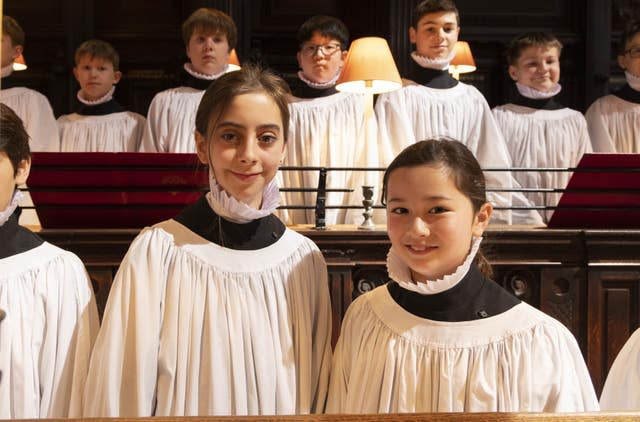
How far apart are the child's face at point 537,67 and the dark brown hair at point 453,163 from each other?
126 inches

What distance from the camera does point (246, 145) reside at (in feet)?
7.65

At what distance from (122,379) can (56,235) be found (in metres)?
1.59

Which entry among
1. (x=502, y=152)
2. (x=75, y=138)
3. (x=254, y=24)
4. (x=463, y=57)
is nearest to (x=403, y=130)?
(x=502, y=152)

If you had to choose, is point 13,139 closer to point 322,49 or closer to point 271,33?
point 322,49

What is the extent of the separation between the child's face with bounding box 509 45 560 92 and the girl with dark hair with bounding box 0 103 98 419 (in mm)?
3801

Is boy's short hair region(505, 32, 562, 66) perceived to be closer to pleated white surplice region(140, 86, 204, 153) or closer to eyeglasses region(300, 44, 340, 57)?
eyeglasses region(300, 44, 340, 57)

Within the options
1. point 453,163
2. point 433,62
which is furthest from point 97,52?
point 453,163

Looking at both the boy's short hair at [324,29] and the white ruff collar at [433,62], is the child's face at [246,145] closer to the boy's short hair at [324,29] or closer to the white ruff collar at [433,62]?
the boy's short hair at [324,29]

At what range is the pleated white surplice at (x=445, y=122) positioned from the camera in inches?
195

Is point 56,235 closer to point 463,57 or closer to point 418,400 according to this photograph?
point 418,400

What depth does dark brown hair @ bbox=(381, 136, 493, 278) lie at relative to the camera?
7.41ft

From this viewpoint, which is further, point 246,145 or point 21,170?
point 21,170

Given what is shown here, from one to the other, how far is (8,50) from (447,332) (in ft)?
14.0

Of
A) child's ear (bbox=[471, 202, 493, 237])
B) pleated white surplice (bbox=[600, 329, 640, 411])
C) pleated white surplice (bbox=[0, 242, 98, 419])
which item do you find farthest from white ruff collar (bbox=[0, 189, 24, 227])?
pleated white surplice (bbox=[600, 329, 640, 411])
